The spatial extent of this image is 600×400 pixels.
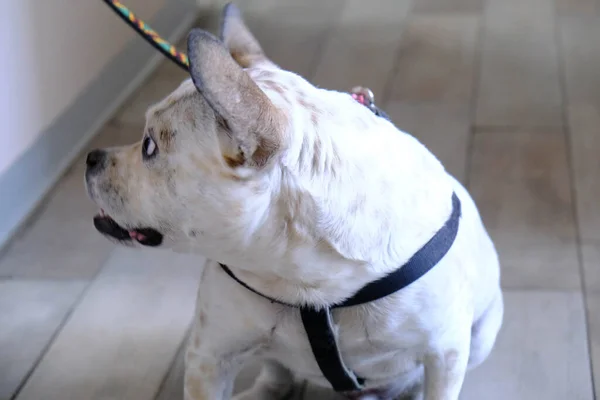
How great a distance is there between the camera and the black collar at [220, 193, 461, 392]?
1.15m

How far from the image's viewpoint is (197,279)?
2.00 meters

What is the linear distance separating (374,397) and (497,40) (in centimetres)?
218

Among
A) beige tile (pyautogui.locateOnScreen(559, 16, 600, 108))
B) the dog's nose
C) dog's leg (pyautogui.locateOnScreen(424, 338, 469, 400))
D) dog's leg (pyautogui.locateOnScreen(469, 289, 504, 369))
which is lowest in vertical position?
beige tile (pyautogui.locateOnScreen(559, 16, 600, 108))

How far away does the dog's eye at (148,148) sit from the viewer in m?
1.06

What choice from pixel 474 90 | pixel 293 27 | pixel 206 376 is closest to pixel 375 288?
pixel 206 376

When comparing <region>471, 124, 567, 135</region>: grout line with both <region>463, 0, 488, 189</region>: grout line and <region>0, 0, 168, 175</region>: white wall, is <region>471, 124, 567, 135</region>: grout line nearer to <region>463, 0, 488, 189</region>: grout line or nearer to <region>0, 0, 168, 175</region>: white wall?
<region>463, 0, 488, 189</region>: grout line

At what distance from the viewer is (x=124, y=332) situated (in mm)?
1847

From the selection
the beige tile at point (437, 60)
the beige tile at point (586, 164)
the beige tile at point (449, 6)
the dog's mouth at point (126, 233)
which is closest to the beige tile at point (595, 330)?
the beige tile at point (586, 164)

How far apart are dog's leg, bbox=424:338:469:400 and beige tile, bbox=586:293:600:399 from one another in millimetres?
475

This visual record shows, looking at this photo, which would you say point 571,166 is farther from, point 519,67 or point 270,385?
point 270,385

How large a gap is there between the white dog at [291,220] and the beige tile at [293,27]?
1.91 metres

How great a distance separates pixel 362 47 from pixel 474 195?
122 centimetres

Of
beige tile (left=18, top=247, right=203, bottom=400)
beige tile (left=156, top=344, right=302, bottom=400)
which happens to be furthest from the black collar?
beige tile (left=18, top=247, right=203, bottom=400)

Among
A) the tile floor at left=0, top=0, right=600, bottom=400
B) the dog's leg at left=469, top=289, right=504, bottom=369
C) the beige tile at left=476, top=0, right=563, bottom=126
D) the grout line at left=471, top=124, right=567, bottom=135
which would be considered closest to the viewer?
the dog's leg at left=469, top=289, right=504, bottom=369
